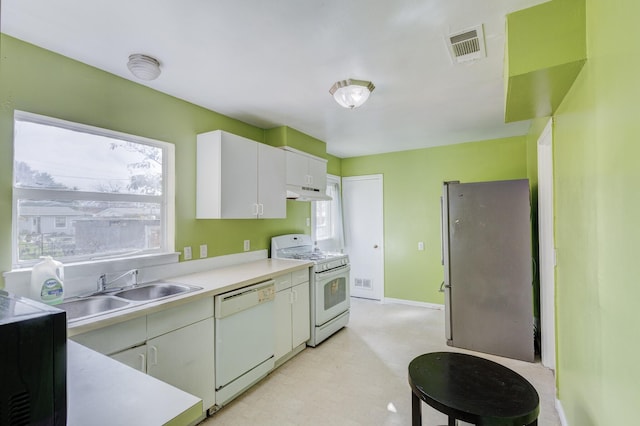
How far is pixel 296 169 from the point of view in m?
3.45

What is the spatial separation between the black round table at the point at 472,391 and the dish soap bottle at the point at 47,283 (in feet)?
6.67

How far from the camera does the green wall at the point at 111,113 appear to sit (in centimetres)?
168

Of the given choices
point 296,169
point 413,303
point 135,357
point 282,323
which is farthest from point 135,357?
point 413,303

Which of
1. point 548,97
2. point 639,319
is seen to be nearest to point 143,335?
point 639,319

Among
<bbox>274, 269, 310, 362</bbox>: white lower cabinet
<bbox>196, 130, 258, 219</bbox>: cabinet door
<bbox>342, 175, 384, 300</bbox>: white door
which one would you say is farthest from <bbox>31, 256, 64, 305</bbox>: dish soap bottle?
<bbox>342, 175, 384, 300</bbox>: white door

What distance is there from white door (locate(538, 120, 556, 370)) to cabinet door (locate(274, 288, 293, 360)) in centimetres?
234

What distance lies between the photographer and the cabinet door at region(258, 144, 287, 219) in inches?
118

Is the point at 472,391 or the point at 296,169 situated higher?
the point at 296,169

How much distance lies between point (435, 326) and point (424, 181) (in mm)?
2052

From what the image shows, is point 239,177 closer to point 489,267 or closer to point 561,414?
point 489,267

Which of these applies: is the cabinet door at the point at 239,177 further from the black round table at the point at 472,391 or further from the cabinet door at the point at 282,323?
the black round table at the point at 472,391

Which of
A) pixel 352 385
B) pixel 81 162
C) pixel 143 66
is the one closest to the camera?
pixel 143 66

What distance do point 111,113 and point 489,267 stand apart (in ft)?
11.7

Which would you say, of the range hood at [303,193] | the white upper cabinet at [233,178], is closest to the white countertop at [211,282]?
the white upper cabinet at [233,178]
